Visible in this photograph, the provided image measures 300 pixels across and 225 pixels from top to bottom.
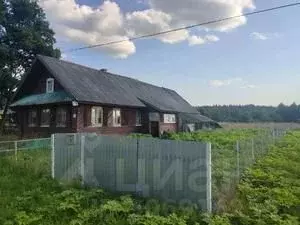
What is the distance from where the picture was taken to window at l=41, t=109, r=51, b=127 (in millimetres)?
26125

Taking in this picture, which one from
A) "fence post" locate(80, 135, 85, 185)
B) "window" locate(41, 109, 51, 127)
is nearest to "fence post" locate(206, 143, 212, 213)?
"fence post" locate(80, 135, 85, 185)

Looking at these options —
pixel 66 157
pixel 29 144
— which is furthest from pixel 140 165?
pixel 29 144

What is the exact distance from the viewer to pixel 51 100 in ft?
81.1

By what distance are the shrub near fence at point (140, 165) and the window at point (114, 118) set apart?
652 inches

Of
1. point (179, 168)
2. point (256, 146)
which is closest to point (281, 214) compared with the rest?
point (179, 168)

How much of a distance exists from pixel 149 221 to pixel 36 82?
2292 centimetres

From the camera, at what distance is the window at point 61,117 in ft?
81.9

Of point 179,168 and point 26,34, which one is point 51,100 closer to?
point 26,34

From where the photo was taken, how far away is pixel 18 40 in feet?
111

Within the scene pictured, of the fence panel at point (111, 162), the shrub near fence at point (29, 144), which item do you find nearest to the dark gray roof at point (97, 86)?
the shrub near fence at point (29, 144)

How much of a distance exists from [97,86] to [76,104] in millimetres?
5099

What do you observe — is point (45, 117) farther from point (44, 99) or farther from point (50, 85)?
point (50, 85)

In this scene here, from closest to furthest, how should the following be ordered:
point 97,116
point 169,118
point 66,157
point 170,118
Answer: point 66,157
point 97,116
point 169,118
point 170,118

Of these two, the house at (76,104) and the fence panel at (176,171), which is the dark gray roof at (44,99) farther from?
the fence panel at (176,171)
